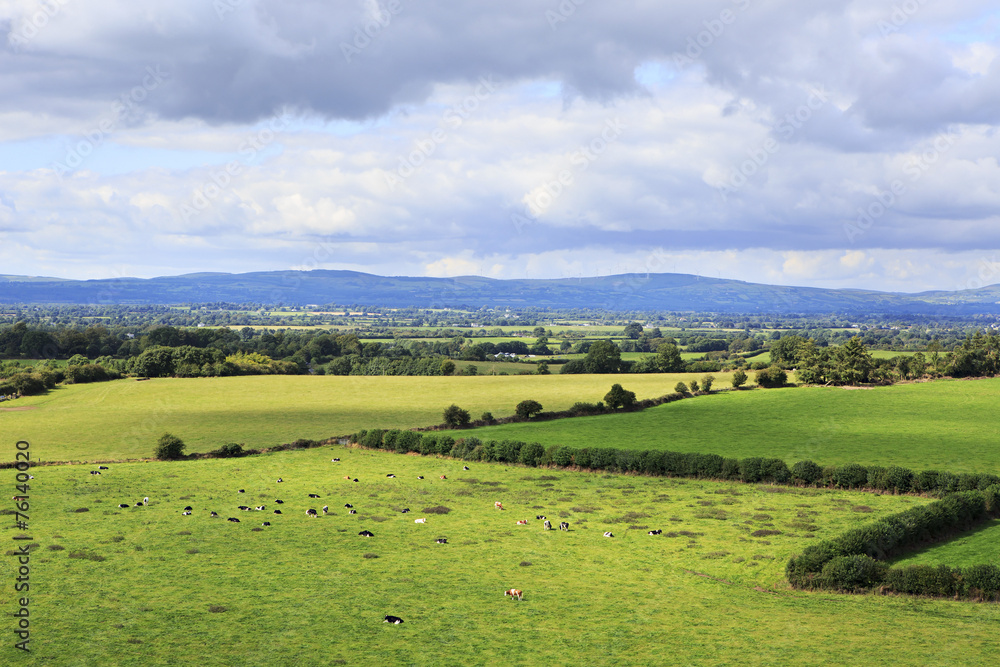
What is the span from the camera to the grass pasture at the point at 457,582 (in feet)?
88.2

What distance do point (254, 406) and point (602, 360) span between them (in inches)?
2756

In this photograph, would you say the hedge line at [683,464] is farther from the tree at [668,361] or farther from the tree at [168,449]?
the tree at [668,361]

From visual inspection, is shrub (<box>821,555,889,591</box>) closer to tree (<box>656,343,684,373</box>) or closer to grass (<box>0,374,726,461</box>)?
grass (<box>0,374,726,461</box>)

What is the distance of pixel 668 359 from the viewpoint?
14612 cm

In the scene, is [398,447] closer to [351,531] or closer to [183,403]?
[351,531]

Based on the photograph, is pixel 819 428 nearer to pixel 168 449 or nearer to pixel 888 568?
pixel 888 568

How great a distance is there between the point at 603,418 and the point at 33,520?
60.0m

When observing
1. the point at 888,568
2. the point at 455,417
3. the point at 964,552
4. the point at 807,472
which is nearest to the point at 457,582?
the point at 888,568

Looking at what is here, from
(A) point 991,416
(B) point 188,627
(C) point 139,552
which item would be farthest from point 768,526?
(A) point 991,416

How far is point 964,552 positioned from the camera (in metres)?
40.0

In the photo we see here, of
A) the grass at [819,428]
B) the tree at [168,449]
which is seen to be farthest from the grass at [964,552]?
the tree at [168,449]

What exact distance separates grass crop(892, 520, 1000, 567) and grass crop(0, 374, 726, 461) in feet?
188

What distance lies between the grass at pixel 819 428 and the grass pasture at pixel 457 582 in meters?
14.8

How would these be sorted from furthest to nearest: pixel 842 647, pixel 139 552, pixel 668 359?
pixel 668 359
pixel 139 552
pixel 842 647
